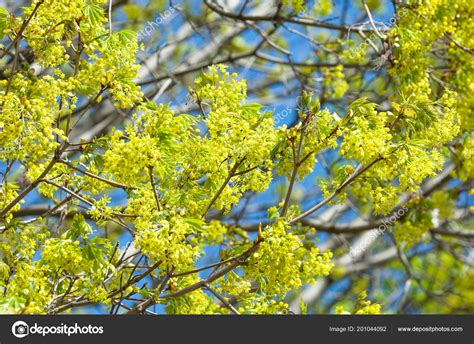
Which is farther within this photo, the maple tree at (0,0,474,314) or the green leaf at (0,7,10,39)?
the green leaf at (0,7,10,39)

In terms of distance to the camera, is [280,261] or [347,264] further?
[347,264]

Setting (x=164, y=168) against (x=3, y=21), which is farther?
(x=3, y=21)

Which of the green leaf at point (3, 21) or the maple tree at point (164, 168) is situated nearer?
the maple tree at point (164, 168)

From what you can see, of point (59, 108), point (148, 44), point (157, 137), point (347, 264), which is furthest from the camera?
point (347, 264)

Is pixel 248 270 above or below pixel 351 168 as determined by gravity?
below

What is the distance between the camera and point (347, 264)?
12.4 meters

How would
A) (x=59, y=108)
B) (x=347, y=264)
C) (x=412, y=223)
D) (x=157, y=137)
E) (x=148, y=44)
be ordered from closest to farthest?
(x=157, y=137)
(x=59, y=108)
(x=412, y=223)
(x=148, y=44)
(x=347, y=264)

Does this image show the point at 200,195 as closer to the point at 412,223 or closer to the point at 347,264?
the point at 412,223

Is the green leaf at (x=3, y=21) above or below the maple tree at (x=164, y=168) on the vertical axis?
above

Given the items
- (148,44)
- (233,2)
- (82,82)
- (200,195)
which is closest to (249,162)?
(200,195)

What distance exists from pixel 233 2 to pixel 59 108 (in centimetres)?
694

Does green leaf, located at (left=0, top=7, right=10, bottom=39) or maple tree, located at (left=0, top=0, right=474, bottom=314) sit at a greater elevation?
green leaf, located at (left=0, top=7, right=10, bottom=39)

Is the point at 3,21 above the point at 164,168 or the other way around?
above
